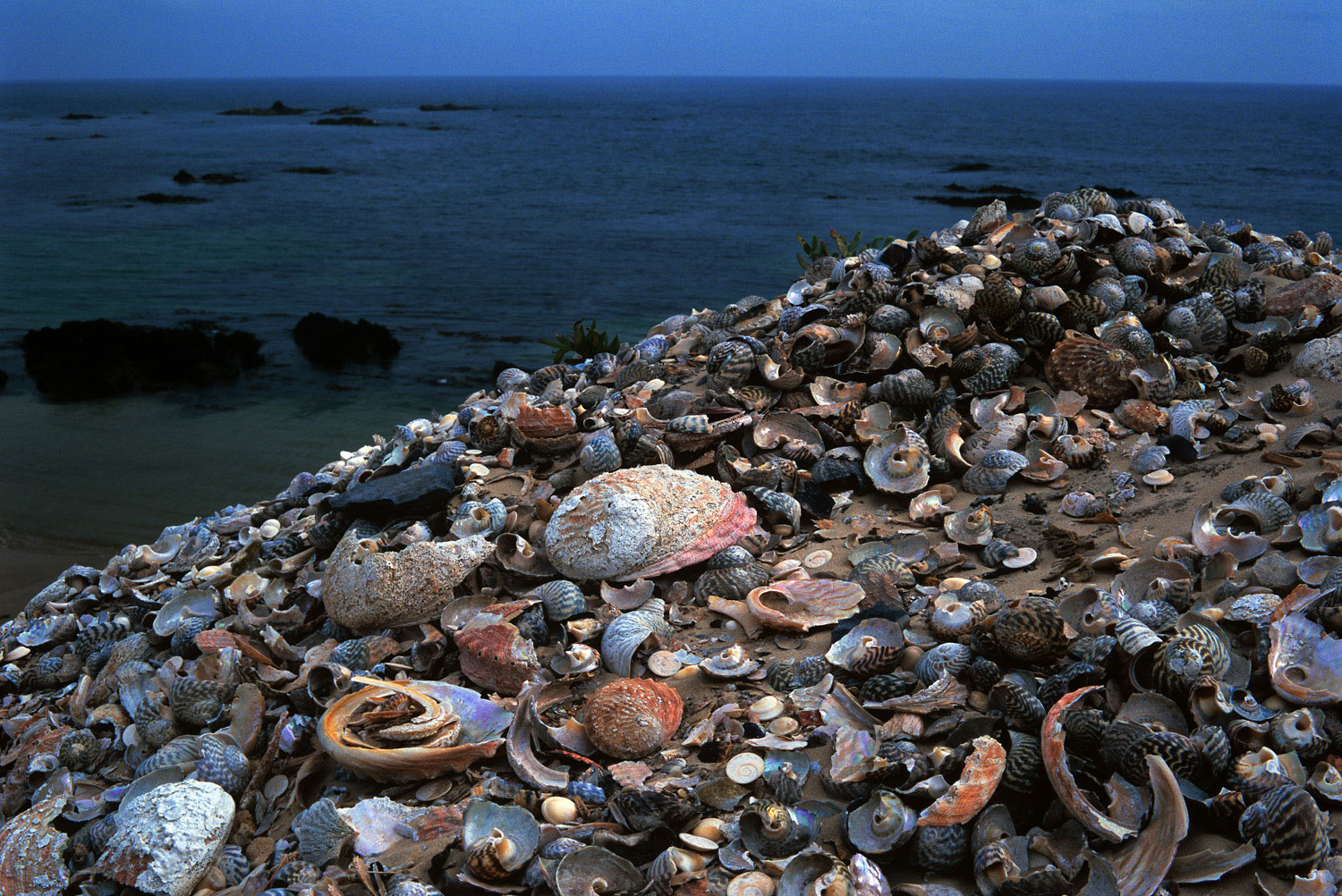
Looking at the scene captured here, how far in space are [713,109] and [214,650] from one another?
73160 millimetres

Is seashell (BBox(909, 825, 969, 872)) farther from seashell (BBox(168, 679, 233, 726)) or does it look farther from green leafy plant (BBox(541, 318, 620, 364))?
green leafy plant (BBox(541, 318, 620, 364))

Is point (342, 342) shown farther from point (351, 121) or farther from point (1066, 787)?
point (351, 121)

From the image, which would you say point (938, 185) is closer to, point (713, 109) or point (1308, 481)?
point (1308, 481)

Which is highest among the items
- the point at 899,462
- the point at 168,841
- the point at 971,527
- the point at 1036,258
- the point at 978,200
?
the point at 1036,258

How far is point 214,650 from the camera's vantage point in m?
3.45

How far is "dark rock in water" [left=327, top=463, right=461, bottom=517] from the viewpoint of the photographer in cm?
403

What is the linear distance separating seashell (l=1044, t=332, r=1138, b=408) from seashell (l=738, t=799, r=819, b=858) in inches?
118

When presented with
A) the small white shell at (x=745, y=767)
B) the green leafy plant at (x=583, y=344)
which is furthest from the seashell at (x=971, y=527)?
the green leafy plant at (x=583, y=344)

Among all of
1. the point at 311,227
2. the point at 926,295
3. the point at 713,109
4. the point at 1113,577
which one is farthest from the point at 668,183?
the point at 713,109

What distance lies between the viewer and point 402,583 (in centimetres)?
331

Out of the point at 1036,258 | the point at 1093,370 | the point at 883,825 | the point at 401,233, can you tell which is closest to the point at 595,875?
the point at 883,825

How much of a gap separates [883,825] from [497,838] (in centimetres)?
93

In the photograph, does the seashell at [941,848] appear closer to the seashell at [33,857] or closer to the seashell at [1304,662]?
the seashell at [1304,662]

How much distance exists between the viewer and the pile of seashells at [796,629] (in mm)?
2156
